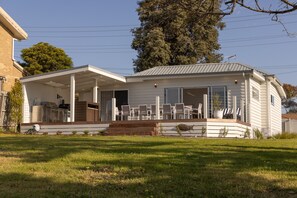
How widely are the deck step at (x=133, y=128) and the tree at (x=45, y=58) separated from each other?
777 inches

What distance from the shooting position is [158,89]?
2339 cm

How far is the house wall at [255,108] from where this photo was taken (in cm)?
2223

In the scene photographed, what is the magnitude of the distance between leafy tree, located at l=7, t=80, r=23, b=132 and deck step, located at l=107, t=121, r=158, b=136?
16.8ft

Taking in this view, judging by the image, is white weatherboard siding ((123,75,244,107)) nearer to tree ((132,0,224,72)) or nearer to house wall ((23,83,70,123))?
house wall ((23,83,70,123))

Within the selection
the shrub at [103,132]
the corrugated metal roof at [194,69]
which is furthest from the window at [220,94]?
the shrub at [103,132]

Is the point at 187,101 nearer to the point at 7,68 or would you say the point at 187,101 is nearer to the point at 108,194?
the point at 7,68

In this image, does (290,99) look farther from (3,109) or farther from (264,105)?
(3,109)

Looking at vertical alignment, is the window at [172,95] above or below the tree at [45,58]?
below

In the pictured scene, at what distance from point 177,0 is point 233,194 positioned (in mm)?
5092

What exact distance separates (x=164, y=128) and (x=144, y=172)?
11094mm

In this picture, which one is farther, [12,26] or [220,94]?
[12,26]

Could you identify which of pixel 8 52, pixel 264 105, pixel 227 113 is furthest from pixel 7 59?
pixel 264 105

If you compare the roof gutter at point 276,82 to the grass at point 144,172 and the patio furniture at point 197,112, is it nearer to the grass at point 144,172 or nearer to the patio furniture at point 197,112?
the patio furniture at point 197,112

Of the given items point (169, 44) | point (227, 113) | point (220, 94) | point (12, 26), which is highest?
point (169, 44)
